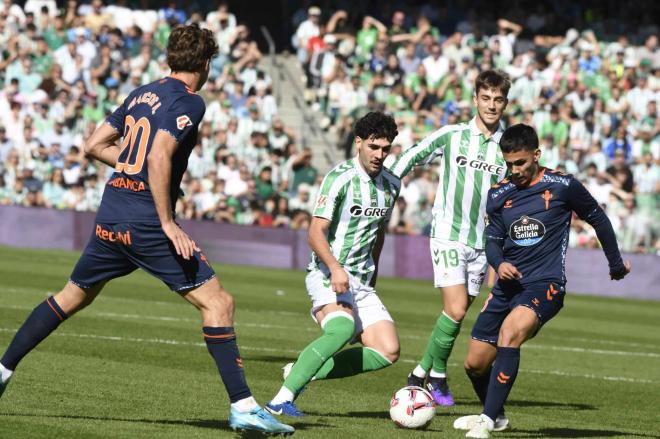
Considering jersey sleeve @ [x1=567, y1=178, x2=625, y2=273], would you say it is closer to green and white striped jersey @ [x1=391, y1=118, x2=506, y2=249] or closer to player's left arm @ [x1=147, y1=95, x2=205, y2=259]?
green and white striped jersey @ [x1=391, y1=118, x2=506, y2=249]

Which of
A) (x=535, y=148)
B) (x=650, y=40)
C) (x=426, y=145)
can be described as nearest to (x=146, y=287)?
(x=426, y=145)

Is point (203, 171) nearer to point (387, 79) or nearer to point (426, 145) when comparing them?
point (387, 79)

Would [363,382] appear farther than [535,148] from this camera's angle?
Yes

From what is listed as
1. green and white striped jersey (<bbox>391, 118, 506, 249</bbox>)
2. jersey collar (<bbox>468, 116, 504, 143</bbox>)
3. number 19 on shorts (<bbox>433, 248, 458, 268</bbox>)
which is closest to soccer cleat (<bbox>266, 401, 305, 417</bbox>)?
number 19 on shorts (<bbox>433, 248, 458, 268</bbox>)

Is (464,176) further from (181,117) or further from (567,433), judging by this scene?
(181,117)

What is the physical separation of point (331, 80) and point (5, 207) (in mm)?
7082

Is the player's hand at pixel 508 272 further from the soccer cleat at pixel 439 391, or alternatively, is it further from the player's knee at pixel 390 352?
the soccer cleat at pixel 439 391

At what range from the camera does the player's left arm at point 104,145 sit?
26.6 ft

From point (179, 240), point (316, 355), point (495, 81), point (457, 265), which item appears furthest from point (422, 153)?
point (179, 240)

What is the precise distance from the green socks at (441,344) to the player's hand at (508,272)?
5.69 ft

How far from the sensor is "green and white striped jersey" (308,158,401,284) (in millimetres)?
8948

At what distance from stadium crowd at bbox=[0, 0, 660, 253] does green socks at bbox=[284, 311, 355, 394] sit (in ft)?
51.2

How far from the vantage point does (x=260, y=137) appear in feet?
87.8

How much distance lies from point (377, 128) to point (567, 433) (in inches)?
91.6
